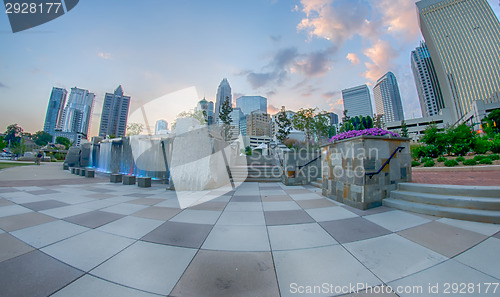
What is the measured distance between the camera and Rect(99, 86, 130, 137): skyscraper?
72.5 meters

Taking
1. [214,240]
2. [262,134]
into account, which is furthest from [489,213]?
[262,134]

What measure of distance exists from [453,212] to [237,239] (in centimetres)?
453

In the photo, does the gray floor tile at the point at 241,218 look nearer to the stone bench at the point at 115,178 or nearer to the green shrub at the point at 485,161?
the stone bench at the point at 115,178

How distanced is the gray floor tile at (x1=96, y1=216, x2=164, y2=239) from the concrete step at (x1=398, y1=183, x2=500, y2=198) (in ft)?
21.8

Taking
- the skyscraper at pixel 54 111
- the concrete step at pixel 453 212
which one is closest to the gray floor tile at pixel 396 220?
the concrete step at pixel 453 212

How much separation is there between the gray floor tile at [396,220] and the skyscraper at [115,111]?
9168 cm

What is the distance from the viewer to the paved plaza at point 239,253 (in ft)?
5.74

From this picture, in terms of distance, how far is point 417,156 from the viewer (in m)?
12.5

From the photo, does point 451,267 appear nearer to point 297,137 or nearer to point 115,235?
point 115,235

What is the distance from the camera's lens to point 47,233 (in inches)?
114

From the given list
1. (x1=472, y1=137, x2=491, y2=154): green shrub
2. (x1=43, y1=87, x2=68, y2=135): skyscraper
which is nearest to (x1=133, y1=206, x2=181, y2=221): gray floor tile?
(x1=472, y1=137, x2=491, y2=154): green shrub

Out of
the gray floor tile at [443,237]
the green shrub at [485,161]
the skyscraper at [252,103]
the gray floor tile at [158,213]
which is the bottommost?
the gray floor tile at [443,237]

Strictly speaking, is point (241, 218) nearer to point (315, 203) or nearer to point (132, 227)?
point (132, 227)

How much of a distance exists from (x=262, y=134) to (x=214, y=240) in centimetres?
9681
